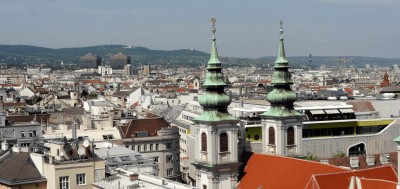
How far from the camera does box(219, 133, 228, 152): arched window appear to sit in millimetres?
60984

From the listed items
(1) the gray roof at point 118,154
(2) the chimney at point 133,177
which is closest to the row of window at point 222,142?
(2) the chimney at point 133,177

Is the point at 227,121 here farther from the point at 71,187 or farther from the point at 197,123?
the point at 71,187

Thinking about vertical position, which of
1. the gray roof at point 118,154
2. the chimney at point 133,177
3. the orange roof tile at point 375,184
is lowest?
the gray roof at point 118,154

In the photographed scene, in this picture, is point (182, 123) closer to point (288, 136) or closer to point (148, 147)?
point (148, 147)

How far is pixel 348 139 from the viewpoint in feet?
290

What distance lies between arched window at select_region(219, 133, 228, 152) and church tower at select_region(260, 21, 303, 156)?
5653mm

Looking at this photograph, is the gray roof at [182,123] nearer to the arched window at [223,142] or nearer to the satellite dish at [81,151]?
the arched window at [223,142]

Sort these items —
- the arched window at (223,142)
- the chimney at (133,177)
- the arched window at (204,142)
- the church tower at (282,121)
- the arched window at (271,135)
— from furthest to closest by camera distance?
the arched window at (271,135) → the church tower at (282,121) → the arched window at (204,142) → the arched window at (223,142) → the chimney at (133,177)

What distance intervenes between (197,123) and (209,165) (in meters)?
3.57

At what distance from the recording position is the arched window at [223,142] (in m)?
61.0

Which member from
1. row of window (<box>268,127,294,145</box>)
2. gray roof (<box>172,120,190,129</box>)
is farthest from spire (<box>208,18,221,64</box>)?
gray roof (<box>172,120,190,129</box>)

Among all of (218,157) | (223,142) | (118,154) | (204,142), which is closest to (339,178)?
(218,157)

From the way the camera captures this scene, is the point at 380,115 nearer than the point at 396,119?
No

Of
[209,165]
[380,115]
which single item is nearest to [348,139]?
[380,115]
